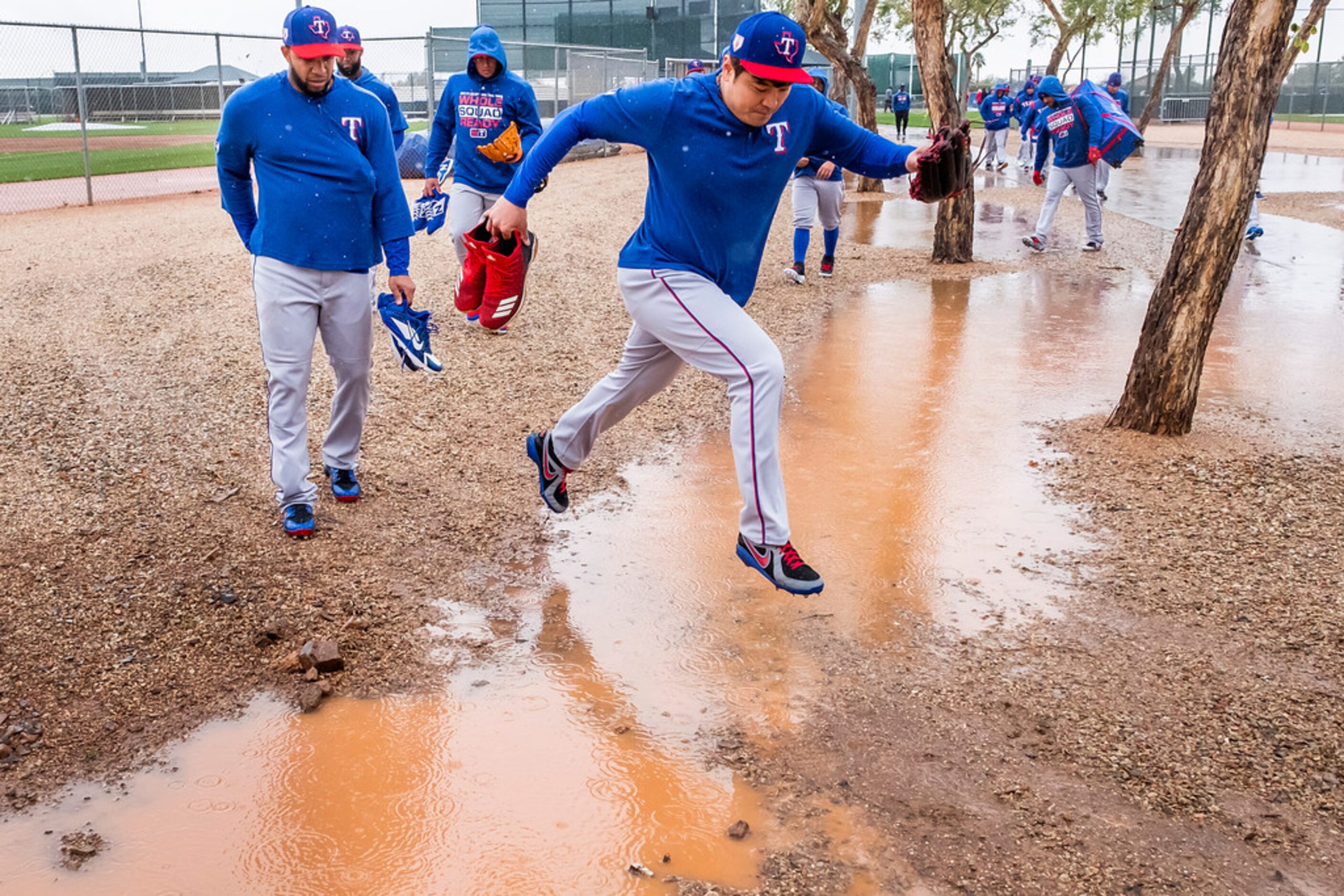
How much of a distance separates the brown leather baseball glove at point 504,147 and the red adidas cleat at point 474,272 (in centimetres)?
352

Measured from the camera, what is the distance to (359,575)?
4613mm

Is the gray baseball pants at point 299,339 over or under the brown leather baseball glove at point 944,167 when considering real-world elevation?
under

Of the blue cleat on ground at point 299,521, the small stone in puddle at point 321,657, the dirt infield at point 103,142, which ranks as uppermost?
the dirt infield at point 103,142

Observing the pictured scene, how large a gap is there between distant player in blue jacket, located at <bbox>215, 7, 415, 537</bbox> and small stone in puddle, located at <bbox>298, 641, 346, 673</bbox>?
3.71ft

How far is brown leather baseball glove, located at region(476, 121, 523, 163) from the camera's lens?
8148 mm

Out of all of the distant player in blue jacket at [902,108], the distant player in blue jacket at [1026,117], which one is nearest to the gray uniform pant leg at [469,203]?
the distant player in blue jacket at [1026,117]

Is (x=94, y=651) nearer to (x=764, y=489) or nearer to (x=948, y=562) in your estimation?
(x=764, y=489)

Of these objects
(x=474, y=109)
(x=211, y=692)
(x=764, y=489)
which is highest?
(x=474, y=109)

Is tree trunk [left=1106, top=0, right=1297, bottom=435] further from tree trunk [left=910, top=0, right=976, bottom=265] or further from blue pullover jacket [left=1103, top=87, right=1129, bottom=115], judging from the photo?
blue pullover jacket [left=1103, top=87, right=1129, bottom=115]

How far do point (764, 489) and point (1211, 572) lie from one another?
1.99m

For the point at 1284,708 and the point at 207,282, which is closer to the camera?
the point at 1284,708

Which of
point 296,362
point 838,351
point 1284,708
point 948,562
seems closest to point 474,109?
point 838,351

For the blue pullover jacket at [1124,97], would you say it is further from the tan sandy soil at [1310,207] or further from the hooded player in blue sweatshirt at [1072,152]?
the hooded player in blue sweatshirt at [1072,152]

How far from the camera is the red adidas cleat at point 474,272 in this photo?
4684mm
